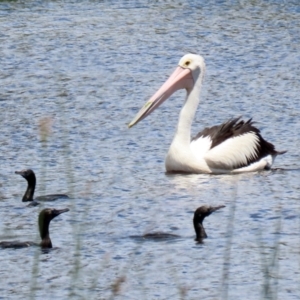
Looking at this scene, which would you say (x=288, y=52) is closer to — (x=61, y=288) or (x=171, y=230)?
(x=171, y=230)

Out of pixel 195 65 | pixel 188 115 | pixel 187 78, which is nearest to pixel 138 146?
pixel 188 115

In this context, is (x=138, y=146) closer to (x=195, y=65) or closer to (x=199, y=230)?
(x=195, y=65)

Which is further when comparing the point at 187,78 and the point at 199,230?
the point at 187,78

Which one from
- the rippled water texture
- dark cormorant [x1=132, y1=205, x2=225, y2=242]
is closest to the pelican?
the rippled water texture

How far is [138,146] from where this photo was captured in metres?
11.8

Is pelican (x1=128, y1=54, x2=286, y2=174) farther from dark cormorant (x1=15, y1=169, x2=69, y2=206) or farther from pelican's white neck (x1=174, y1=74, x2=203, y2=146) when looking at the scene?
dark cormorant (x1=15, y1=169, x2=69, y2=206)

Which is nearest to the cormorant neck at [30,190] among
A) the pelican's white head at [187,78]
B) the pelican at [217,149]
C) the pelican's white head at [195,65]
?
the pelican at [217,149]

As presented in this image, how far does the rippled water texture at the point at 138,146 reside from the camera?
293 inches

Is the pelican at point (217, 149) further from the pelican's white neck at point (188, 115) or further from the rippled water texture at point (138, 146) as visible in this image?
the rippled water texture at point (138, 146)

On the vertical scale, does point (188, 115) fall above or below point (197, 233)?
above

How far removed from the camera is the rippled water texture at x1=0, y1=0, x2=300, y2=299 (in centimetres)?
743

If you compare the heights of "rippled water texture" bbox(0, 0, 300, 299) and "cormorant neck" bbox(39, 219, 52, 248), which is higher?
"cormorant neck" bbox(39, 219, 52, 248)

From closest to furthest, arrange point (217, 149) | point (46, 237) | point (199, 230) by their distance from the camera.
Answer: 1. point (46, 237)
2. point (199, 230)
3. point (217, 149)

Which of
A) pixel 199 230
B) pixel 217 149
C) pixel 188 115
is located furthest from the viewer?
pixel 188 115
